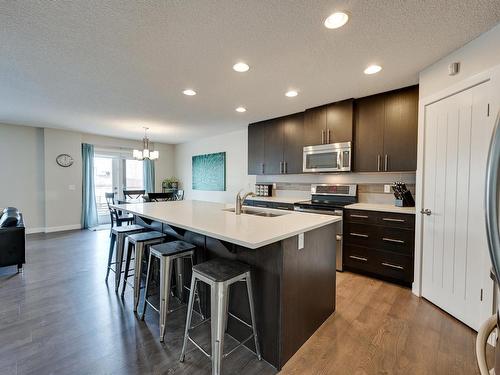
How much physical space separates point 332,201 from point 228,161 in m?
2.96

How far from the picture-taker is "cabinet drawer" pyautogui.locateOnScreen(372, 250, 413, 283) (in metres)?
2.69

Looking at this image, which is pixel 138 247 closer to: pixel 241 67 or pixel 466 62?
pixel 241 67

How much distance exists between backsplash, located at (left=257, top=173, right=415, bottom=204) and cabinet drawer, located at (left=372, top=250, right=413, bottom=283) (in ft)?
2.90

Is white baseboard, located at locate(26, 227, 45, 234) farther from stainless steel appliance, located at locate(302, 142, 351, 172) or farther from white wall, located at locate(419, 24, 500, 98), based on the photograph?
white wall, located at locate(419, 24, 500, 98)

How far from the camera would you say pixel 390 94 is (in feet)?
10.0

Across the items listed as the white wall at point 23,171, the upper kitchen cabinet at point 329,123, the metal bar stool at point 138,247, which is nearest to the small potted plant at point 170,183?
the white wall at point 23,171

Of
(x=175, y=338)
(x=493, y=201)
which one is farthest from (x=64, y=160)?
(x=493, y=201)

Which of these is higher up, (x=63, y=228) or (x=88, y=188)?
(x=88, y=188)

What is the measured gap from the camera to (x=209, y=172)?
6504 millimetres

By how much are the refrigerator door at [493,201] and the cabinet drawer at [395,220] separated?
243cm

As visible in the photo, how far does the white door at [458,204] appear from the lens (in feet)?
6.32

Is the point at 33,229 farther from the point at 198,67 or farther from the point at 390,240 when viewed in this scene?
the point at 390,240

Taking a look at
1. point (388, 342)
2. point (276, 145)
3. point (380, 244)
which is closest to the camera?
point (388, 342)

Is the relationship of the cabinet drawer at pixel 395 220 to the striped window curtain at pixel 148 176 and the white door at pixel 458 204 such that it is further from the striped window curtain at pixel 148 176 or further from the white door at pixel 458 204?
the striped window curtain at pixel 148 176
